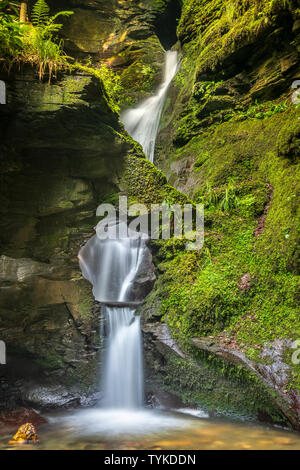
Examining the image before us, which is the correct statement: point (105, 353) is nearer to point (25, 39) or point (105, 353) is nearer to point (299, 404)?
point (299, 404)

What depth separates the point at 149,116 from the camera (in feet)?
37.8

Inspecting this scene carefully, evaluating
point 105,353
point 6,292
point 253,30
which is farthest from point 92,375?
point 253,30

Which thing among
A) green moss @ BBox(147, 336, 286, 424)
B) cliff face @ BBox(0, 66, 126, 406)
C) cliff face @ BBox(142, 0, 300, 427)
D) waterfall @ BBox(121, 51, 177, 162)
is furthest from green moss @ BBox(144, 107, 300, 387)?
waterfall @ BBox(121, 51, 177, 162)

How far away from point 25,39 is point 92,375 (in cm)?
614

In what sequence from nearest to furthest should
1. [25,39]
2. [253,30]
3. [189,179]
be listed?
1. [25,39]
2. [253,30]
3. [189,179]

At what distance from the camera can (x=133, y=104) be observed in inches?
505

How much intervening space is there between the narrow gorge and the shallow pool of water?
0.11 feet

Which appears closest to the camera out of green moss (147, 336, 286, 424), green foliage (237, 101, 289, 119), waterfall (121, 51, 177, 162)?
green moss (147, 336, 286, 424)

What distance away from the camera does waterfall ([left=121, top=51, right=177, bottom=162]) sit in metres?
10.6

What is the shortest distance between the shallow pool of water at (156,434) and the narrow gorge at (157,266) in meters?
0.03

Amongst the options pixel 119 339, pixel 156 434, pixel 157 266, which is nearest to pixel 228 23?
pixel 157 266

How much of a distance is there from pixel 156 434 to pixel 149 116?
10.5 metres

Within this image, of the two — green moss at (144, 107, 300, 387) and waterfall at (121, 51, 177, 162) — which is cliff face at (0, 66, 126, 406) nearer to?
green moss at (144, 107, 300, 387)

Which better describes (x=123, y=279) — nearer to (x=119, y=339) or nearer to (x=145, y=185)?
(x=119, y=339)
